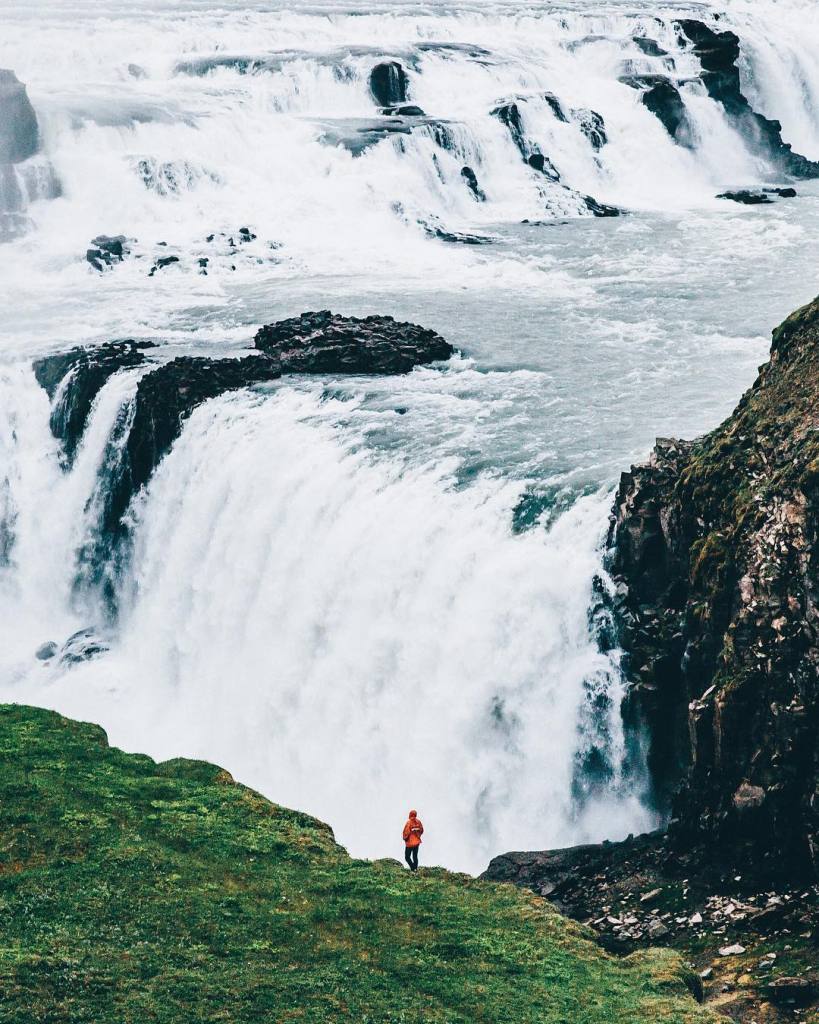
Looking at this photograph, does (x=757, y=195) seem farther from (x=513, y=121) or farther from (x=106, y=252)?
(x=106, y=252)

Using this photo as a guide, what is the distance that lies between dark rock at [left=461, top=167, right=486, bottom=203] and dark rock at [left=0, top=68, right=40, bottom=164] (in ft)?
59.9

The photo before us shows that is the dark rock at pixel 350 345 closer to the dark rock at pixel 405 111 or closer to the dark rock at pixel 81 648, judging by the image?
the dark rock at pixel 81 648

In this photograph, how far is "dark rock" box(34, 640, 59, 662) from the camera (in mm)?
36938

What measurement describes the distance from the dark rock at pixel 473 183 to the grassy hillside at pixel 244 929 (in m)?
41.9

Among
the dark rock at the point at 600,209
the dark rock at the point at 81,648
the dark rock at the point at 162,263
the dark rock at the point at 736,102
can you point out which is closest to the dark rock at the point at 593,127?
the dark rock at the point at 600,209

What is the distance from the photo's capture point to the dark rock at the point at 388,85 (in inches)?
2739

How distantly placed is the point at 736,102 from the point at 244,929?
202 feet

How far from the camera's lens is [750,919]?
20312 mm

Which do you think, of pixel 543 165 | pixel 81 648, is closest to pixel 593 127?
pixel 543 165

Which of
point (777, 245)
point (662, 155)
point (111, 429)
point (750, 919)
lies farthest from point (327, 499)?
point (662, 155)

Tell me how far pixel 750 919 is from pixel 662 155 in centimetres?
5171

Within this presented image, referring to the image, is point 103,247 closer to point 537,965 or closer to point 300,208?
point 300,208

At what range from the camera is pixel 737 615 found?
73.0 feet

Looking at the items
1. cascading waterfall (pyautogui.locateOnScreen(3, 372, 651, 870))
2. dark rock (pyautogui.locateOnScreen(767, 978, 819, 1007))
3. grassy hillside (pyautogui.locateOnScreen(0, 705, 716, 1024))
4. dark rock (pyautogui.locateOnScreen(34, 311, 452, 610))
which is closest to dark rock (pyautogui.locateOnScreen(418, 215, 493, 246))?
dark rock (pyautogui.locateOnScreen(34, 311, 452, 610))
